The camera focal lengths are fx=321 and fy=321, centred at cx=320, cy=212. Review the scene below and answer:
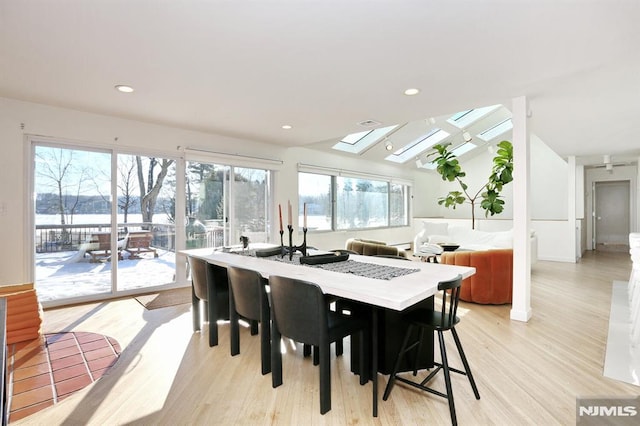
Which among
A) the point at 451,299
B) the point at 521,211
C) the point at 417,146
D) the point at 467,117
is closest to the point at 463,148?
the point at 417,146

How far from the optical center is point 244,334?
3.05 m

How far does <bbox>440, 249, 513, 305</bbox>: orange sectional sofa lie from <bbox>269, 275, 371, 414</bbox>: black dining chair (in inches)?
92.2

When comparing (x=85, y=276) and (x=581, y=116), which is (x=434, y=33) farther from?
(x=85, y=276)

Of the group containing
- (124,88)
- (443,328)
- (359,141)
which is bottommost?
(443,328)

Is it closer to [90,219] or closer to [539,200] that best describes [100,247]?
[90,219]

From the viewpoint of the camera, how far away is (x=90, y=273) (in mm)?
4051

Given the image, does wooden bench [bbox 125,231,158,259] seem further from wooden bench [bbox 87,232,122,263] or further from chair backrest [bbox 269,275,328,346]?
chair backrest [bbox 269,275,328,346]

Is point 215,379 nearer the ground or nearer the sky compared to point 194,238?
nearer the ground

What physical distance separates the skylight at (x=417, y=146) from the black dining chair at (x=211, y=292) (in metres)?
6.02

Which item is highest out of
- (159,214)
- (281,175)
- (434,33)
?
(434,33)

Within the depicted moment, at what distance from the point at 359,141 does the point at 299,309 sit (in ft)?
18.4

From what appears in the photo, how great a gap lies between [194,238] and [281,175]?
1.94m

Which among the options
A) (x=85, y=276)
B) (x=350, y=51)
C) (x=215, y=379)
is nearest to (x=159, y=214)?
(x=85, y=276)

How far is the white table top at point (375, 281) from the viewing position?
1.60 metres
